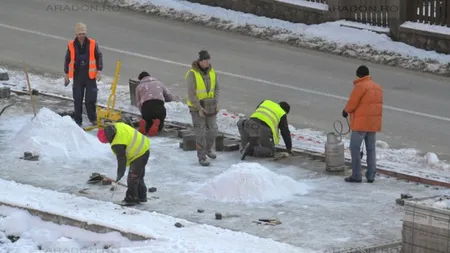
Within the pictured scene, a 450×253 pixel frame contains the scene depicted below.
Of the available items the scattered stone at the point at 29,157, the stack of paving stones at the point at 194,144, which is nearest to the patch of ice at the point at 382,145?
the stack of paving stones at the point at 194,144

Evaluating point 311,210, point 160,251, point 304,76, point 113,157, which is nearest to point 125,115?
point 113,157

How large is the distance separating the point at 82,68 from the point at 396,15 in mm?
8378

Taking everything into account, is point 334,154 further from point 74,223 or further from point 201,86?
point 74,223

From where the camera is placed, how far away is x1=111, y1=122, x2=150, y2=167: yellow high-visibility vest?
1599 cm

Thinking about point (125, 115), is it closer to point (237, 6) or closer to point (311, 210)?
point (311, 210)

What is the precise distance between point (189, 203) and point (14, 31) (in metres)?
12.8

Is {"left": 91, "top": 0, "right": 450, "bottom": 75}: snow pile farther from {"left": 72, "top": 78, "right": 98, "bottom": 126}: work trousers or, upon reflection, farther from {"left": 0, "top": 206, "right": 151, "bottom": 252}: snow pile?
{"left": 0, "top": 206, "right": 151, "bottom": 252}: snow pile

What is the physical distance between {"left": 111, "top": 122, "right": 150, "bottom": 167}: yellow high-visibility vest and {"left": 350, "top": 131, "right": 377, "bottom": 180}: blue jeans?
10.2ft

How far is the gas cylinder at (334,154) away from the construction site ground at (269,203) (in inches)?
5.0

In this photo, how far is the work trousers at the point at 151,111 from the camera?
2052cm

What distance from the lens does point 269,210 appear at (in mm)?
16203

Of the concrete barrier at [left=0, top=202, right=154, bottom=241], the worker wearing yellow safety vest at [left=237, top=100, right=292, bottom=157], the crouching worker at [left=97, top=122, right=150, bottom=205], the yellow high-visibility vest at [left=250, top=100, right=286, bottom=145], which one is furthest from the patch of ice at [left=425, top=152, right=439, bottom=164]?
the concrete barrier at [left=0, top=202, right=154, bottom=241]

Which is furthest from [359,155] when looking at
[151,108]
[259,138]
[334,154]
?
[151,108]

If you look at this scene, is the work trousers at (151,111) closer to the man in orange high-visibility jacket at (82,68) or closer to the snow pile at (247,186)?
the man in orange high-visibility jacket at (82,68)
